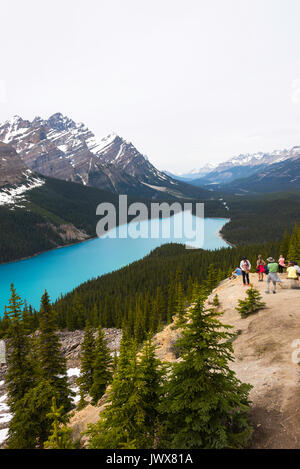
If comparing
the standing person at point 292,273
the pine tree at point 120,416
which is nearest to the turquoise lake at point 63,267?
the standing person at point 292,273

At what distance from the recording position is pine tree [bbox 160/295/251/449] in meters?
7.57

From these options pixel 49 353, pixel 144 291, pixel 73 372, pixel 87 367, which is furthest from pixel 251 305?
pixel 144 291

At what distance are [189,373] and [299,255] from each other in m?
40.6

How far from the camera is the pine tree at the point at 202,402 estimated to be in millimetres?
7566

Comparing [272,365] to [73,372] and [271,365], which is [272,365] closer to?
[271,365]

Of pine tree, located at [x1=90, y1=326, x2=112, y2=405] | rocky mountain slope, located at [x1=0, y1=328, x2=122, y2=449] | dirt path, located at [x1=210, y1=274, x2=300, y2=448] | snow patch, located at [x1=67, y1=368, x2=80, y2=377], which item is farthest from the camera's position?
snow patch, located at [x1=67, y1=368, x2=80, y2=377]

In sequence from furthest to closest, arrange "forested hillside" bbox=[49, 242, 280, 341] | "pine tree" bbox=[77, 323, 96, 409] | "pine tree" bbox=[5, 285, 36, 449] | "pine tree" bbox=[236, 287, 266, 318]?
1. "forested hillside" bbox=[49, 242, 280, 341]
2. "pine tree" bbox=[77, 323, 96, 409]
3. "pine tree" bbox=[5, 285, 36, 449]
4. "pine tree" bbox=[236, 287, 266, 318]

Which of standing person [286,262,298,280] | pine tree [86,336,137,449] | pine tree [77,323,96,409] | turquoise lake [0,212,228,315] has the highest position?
standing person [286,262,298,280]

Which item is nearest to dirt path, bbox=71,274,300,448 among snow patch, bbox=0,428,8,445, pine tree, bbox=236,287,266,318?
pine tree, bbox=236,287,266,318

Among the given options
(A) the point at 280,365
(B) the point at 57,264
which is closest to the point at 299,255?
(A) the point at 280,365

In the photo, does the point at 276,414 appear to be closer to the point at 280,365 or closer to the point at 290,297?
the point at 280,365

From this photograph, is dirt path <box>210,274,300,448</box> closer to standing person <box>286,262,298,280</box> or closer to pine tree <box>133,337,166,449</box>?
standing person <box>286,262,298,280</box>

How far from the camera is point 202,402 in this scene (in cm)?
764
